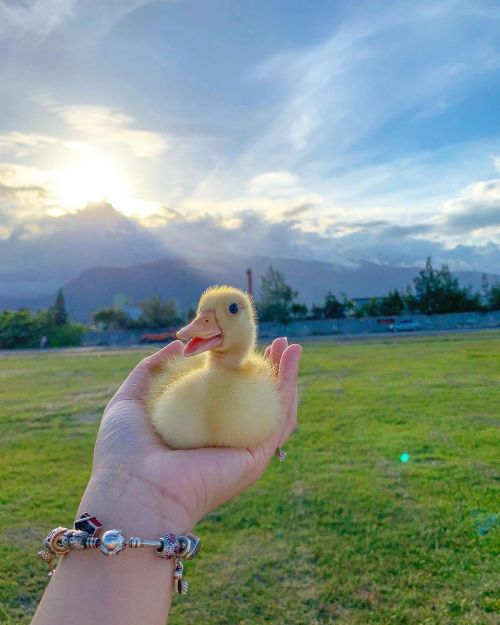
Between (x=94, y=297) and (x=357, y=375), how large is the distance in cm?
18673

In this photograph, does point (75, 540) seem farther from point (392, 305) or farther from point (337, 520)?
point (392, 305)

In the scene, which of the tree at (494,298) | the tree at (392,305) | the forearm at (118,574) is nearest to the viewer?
the forearm at (118,574)

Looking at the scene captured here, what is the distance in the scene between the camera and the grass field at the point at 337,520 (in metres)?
3.62

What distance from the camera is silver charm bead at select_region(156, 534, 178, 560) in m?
1.70

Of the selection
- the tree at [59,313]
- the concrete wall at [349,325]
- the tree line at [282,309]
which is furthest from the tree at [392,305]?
the tree at [59,313]

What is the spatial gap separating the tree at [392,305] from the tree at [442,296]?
1404 mm

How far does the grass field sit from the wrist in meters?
2.06

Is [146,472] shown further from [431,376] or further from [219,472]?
[431,376]

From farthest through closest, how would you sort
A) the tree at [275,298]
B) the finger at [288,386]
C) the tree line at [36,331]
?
the tree at [275,298] → the tree line at [36,331] → the finger at [288,386]

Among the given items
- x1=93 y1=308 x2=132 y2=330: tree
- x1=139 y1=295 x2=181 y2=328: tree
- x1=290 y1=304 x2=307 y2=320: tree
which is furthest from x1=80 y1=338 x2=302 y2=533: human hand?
x1=93 y1=308 x2=132 y2=330: tree


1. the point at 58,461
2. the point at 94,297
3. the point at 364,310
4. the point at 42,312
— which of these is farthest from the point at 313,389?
the point at 94,297

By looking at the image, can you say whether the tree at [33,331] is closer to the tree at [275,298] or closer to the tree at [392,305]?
the tree at [275,298]

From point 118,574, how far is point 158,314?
124ft

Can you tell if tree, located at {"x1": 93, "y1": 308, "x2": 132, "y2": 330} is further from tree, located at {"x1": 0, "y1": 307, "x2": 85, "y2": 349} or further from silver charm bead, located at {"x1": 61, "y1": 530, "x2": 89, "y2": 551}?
silver charm bead, located at {"x1": 61, "y1": 530, "x2": 89, "y2": 551}
